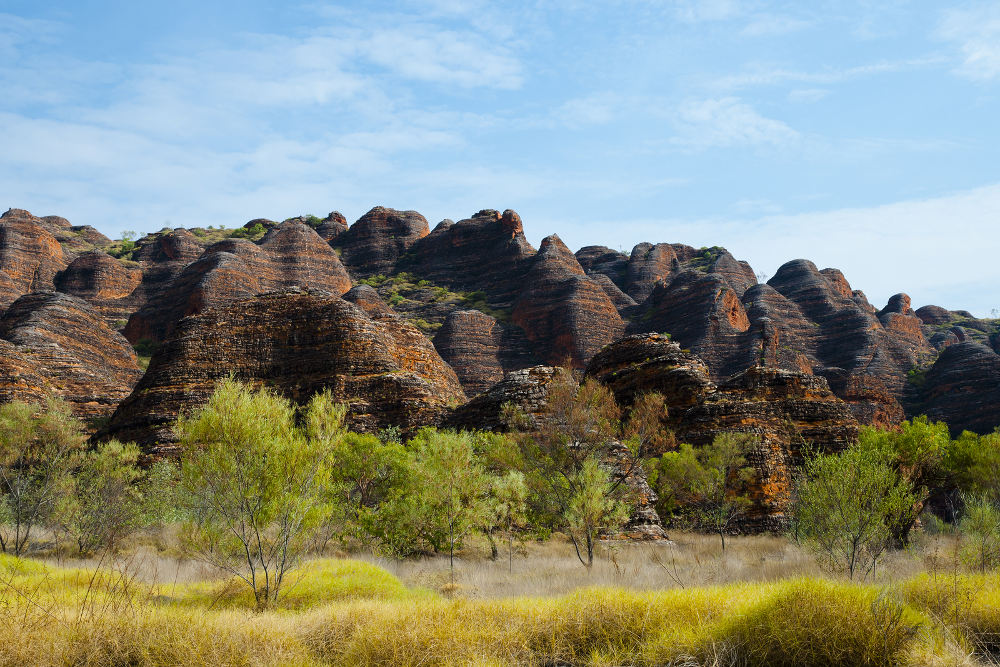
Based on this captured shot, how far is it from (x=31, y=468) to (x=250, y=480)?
1878 cm

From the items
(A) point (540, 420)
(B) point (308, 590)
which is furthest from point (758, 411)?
(B) point (308, 590)

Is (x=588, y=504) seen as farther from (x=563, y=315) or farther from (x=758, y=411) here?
(x=563, y=315)

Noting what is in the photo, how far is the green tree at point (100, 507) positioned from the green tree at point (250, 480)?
12377mm

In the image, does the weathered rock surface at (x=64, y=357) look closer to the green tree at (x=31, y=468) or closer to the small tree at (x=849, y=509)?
the green tree at (x=31, y=468)

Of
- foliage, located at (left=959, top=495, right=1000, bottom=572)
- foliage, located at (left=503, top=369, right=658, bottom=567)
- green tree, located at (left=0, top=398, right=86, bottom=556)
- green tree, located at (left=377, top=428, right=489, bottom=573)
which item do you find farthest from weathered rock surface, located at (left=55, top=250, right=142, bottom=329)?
foliage, located at (left=959, top=495, right=1000, bottom=572)

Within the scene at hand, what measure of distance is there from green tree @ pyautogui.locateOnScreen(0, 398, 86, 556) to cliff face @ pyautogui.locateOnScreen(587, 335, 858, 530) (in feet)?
98.8

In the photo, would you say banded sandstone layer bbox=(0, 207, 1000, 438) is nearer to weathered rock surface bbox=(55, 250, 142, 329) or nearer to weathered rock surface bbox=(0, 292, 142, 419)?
weathered rock surface bbox=(55, 250, 142, 329)

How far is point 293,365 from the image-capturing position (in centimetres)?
4200

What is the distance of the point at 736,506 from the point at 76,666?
2863 centimetres

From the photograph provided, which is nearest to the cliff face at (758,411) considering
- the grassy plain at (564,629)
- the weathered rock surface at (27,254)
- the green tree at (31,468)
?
the grassy plain at (564,629)

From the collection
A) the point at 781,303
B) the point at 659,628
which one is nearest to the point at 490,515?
the point at 659,628

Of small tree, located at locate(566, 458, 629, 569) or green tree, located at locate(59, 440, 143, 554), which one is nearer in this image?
small tree, located at locate(566, 458, 629, 569)

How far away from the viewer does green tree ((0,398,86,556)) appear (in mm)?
23125

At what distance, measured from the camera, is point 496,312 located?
311ft
